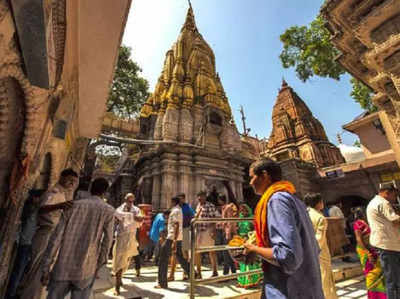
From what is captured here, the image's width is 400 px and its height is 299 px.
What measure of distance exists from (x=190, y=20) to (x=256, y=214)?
73.3 feet

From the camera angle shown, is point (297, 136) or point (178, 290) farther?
point (297, 136)

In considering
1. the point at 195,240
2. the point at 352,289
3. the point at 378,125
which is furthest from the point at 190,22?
the point at 352,289

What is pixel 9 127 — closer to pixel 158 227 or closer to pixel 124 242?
pixel 124 242

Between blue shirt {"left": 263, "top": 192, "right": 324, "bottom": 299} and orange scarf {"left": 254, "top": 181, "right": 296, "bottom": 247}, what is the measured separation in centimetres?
4

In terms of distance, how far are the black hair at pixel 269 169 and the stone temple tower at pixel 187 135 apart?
7.91 m

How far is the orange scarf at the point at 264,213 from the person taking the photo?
1363 mm

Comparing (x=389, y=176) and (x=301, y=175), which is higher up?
(x=301, y=175)

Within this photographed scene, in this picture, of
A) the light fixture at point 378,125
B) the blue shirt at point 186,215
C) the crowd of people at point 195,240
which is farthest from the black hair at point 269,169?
the light fixture at point 378,125

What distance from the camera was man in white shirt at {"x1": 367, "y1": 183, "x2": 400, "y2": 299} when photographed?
9.32ft

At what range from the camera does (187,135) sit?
11312mm

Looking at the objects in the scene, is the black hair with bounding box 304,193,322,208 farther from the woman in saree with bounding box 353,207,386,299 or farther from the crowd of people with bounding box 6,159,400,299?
the woman in saree with bounding box 353,207,386,299

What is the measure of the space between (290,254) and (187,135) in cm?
1032

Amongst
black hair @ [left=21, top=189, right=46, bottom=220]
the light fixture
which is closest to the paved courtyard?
black hair @ [left=21, top=189, right=46, bottom=220]

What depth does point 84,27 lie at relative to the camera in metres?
3.02
